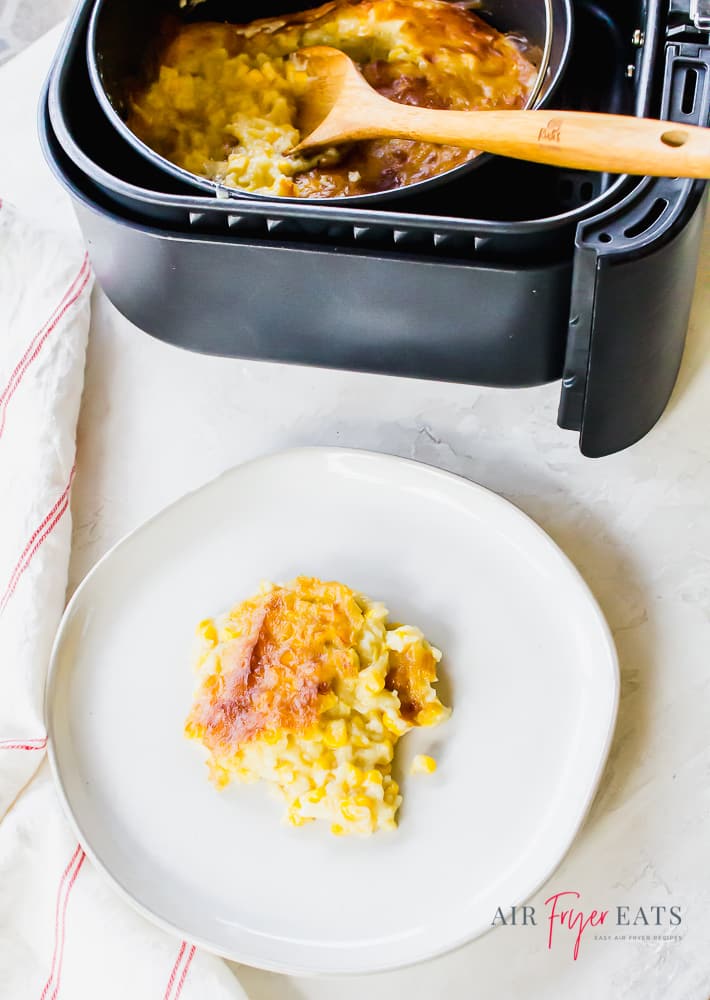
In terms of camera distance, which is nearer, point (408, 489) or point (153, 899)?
point (153, 899)

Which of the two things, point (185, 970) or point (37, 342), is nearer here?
point (185, 970)

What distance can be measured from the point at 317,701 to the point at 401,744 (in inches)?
3.2

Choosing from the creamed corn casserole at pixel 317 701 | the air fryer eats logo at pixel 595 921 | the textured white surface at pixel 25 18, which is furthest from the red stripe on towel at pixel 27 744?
the textured white surface at pixel 25 18

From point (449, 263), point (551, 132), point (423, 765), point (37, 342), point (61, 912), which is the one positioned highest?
point (551, 132)

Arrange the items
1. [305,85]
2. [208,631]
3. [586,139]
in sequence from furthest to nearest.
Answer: [305,85]
[208,631]
[586,139]

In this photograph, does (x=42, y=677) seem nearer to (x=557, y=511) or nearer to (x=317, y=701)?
(x=317, y=701)

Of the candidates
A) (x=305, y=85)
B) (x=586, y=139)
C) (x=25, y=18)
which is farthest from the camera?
(x=25, y=18)

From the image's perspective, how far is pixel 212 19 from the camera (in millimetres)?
1120

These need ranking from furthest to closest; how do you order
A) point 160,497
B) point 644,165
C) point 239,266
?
point 160,497 < point 239,266 < point 644,165

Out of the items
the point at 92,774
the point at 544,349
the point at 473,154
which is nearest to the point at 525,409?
the point at 544,349

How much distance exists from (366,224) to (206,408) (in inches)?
11.9

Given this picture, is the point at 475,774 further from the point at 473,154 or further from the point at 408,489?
the point at 473,154

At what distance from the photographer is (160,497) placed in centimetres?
102

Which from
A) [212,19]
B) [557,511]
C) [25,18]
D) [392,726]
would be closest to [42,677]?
[392,726]
